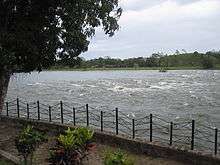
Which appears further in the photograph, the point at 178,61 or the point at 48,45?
the point at 178,61

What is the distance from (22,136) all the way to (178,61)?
621ft

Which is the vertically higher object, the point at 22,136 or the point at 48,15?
the point at 48,15

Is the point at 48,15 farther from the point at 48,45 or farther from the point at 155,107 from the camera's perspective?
the point at 155,107

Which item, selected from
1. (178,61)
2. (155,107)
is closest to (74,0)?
(155,107)

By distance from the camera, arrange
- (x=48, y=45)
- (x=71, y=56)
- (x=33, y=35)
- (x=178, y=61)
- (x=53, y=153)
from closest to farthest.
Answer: (x=53, y=153) → (x=33, y=35) → (x=48, y=45) → (x=71, y=56) → (x=178, y=61)

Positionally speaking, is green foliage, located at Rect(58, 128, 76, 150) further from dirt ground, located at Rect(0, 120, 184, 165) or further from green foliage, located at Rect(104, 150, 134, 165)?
dirt ground, located at Rect(0, 120, 184, 165)

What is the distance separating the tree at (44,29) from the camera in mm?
16406

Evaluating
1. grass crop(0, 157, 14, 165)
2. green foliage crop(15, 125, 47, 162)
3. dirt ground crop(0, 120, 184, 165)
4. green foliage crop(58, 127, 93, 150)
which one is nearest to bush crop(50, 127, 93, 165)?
green foliage crop(58, 127, 93, 150)

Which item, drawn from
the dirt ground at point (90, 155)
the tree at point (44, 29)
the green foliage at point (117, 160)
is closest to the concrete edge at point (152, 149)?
the dirt ground at point (90, 155)

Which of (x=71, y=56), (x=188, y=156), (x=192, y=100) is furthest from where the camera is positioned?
(x=192, y=100)

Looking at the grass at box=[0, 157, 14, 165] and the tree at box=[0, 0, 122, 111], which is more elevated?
the tree at box=[0, 0, 122, 111]

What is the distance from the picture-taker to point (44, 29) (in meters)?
17.8

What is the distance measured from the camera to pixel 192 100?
44812mm

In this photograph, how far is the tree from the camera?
1641cm
